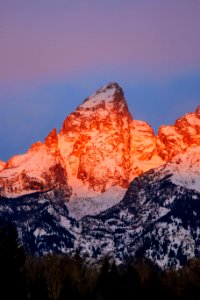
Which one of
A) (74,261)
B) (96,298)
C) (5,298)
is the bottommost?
(5,298)

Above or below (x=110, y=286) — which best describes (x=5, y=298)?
below

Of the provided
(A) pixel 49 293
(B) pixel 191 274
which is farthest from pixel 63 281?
(B) pixel 191 274

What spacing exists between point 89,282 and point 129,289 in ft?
52.8

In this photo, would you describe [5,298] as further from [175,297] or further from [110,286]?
[175,297]

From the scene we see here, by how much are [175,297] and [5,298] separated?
221 feet

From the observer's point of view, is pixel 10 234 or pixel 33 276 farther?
pixel 33 276

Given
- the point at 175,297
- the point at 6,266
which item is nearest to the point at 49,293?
the point at 175,297

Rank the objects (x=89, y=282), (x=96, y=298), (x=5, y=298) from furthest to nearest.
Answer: (x=89, y=282) < (x=96, y=298) < (x=5, y=298)

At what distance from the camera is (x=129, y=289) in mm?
179750

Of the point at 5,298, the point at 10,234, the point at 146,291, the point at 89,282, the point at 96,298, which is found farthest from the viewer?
the point at 89,282

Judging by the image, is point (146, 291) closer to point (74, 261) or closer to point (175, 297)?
point (175, 297)

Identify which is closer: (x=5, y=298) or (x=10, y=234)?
(x=5, y=298)

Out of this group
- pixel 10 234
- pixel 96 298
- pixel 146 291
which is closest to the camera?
pixel 10 234

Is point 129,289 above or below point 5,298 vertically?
above
